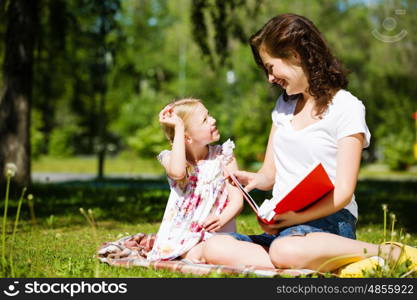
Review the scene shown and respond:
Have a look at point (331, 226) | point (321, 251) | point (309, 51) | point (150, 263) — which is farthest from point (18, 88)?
point (321, 251)

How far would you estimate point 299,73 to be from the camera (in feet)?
11.6

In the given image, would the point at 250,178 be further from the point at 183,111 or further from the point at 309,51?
the point at 309,51

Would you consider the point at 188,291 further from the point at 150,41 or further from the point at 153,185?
the point at 150,41

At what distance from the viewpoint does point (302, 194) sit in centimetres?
320

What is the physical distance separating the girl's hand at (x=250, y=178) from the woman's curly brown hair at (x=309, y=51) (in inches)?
21.6

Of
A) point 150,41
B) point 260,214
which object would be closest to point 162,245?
point 260,214

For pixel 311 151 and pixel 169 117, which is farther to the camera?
pixel 169 117

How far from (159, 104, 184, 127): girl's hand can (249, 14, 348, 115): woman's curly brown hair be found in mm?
724

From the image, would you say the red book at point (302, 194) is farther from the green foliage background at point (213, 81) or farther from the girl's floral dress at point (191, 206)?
the green foliage background at point (213, 81)

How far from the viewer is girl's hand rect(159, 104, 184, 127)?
3965 mm

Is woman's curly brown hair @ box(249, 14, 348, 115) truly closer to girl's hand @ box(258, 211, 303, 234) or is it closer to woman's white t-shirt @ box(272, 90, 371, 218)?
woman's white t-shirt @ box(272, 90, 371, 218)

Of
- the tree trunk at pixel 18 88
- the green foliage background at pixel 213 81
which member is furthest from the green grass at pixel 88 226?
the green foliage background at pixel 213 81

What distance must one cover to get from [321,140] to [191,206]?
101cm

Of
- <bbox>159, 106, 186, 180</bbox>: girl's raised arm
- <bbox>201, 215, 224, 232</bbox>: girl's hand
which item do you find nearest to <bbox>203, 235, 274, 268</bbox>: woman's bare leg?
<bbox>201, 215, 224, 232</bbox>: girl's hand
